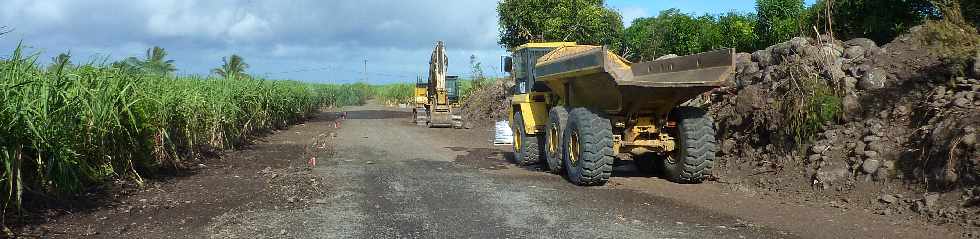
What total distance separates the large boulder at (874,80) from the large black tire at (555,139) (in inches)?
144

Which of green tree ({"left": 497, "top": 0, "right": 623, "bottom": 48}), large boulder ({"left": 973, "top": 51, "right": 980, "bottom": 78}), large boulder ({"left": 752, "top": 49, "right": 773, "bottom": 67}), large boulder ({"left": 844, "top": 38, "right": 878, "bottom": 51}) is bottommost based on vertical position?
large boulder ({"left": 973, "top": 51, "right": 980, "bottom": 78})

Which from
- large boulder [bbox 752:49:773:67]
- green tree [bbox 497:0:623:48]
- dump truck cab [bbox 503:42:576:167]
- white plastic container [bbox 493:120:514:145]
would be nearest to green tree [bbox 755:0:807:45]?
large boulder [bbox 752:49:773:67]

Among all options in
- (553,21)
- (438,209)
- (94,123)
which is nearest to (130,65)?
(94,123)

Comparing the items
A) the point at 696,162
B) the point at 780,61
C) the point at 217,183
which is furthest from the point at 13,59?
the point at 780,61

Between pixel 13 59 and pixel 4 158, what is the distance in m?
1.10

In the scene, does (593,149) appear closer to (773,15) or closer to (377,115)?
(773,15)

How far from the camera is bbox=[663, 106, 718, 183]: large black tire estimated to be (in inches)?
355

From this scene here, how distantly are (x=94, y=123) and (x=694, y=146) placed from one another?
6.49 m

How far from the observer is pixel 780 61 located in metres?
10.6

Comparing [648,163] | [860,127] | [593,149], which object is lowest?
[648,163]

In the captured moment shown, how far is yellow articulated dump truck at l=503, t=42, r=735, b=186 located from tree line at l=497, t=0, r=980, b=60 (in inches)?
103

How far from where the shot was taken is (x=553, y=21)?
2475 centimetres

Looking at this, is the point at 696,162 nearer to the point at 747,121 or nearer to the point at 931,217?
the point at 747,121

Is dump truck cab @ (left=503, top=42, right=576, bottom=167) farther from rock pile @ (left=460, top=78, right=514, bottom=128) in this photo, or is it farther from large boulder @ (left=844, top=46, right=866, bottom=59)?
rock pile @ (left=460, top=78, right=514, bottom=128)
